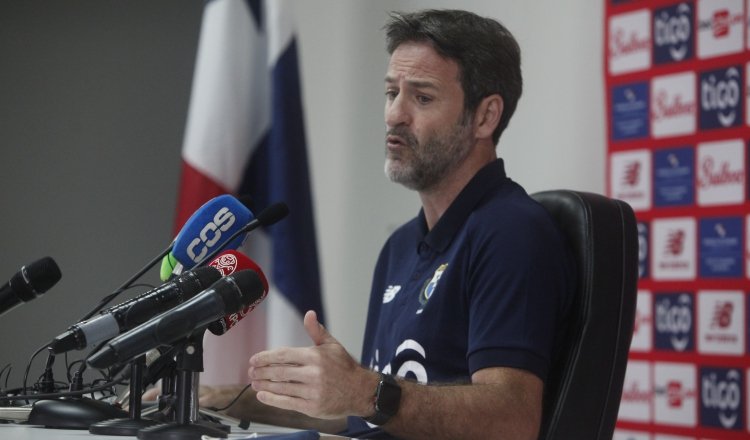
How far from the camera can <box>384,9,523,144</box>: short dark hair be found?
72.6 inches

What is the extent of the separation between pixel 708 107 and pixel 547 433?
127 centimetres

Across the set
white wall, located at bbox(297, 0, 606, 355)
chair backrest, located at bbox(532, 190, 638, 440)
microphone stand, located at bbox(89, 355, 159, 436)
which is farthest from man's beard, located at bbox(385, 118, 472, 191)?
white wall, located at bbox(297, 0, 606, 355)

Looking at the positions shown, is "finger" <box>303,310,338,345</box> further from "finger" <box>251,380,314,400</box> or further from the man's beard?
the man's beard

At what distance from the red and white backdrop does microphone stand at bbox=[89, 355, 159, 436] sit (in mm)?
1584

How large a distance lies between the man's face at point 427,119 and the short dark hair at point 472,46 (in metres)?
0.02

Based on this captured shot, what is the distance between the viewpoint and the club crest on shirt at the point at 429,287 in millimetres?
1671

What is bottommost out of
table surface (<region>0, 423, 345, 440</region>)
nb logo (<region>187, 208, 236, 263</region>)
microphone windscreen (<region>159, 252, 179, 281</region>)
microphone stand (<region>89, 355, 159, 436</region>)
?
table surface (<region>0, 423, 345, 440</region>)

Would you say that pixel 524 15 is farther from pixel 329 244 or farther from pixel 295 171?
pixel 329 244

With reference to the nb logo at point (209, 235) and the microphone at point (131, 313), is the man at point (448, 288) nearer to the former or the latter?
the microphone at point (131, 313)

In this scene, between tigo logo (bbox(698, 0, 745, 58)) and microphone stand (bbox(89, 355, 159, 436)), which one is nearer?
microphone stand (bbox(89, 355, 159, 436))

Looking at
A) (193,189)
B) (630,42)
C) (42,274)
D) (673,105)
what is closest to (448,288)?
(42,274)

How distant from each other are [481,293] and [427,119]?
45 cm

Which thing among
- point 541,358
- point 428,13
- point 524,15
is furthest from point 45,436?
point 524,15

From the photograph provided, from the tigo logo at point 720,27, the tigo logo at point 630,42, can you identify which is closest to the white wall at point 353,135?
the tigo logo at point 630,42
